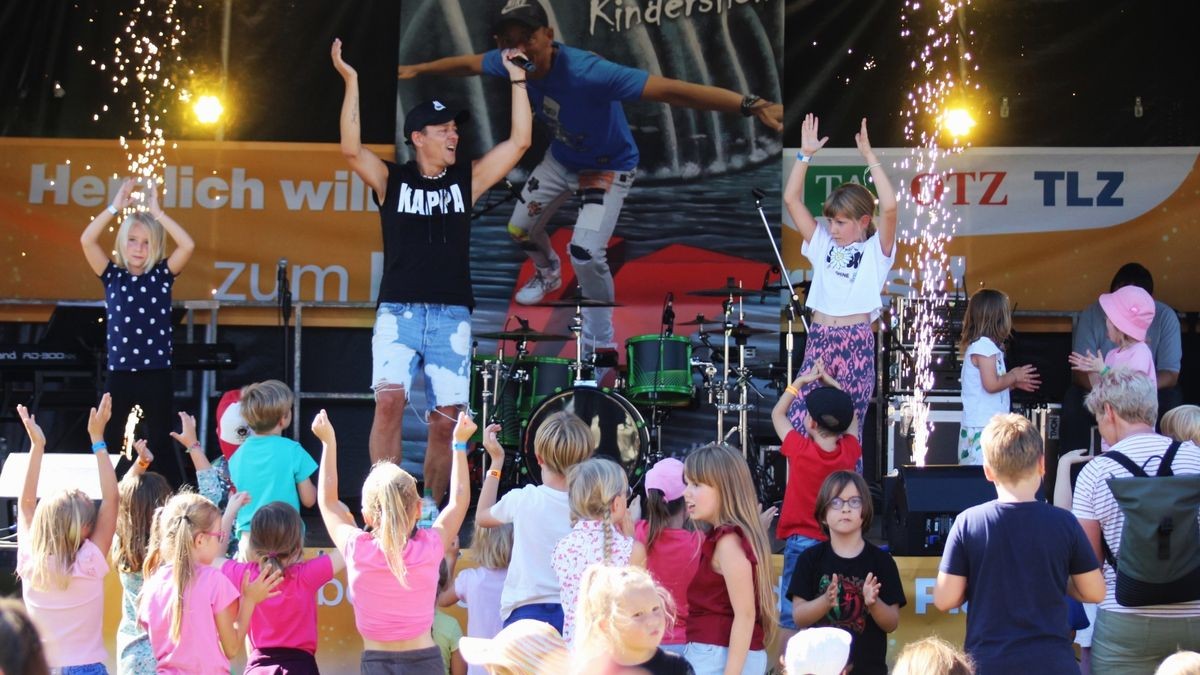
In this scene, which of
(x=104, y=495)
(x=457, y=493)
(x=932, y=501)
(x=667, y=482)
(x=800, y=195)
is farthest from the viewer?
(x=800, y=195)

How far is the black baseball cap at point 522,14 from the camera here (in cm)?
879

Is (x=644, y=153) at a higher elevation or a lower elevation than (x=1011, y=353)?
higher

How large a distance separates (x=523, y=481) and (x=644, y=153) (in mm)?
2247

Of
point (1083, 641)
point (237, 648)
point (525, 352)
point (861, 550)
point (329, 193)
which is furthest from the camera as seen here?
point (329, 193)

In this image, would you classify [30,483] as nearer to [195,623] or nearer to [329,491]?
[195,623]

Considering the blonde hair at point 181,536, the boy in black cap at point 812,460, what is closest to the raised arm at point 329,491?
the blonde hair at point 181,536

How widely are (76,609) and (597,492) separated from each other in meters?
1.72

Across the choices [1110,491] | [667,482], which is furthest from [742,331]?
[1110,491]

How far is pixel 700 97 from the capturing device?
880 cm

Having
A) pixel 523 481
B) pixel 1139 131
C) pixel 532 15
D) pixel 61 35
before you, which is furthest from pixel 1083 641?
pixel 61 35

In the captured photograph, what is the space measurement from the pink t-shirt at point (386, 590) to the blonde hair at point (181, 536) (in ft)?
1.47

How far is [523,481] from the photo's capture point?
786cm

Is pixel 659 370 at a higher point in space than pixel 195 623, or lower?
higher

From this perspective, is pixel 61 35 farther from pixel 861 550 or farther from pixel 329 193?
pixel 861 550
